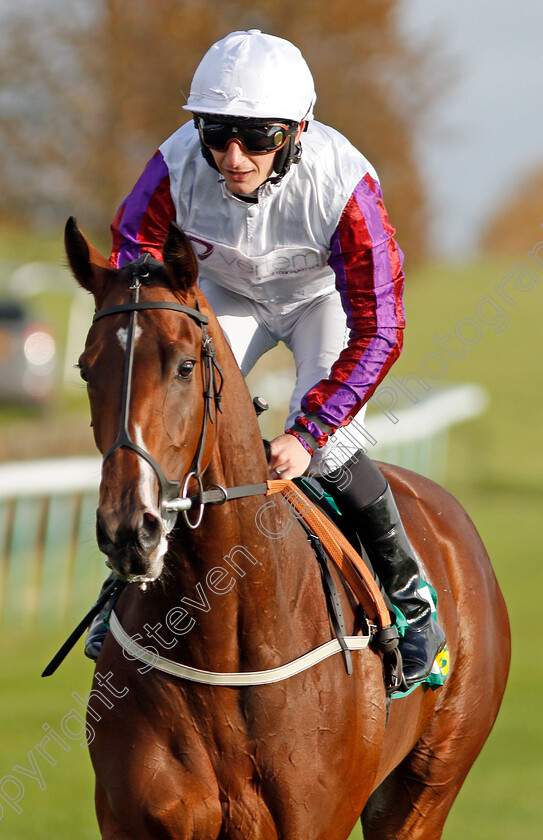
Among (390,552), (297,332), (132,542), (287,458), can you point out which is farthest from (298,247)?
(132,542)

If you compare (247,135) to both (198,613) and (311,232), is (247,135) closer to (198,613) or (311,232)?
(311,232)

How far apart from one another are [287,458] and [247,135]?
85 centimetres

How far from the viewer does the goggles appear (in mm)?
2910

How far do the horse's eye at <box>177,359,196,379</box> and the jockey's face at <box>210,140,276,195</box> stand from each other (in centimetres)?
69

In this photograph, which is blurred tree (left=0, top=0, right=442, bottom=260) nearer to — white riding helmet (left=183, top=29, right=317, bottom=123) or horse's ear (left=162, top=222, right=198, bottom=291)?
white riding helmet (left=183, top=29, right=317, bottom=123)

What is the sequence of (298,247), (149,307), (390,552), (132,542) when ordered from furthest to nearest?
(390,552) → (298,247) → (149,307) → (132,542)

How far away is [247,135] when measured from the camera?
292 centimetres

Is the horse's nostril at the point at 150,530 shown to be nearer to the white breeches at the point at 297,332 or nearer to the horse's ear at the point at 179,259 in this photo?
the horse's ear at the point at 179,259

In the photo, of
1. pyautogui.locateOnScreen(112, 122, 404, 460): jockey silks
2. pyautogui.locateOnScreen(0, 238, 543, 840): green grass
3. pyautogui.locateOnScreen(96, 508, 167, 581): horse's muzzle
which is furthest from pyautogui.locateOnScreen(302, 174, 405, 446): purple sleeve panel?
pyautogui.locateOnScreen(0, 238, 543, 840): green grass

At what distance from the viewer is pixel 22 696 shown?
277 inches

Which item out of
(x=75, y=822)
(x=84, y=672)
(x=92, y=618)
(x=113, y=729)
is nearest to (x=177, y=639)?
(x=113, y=729)

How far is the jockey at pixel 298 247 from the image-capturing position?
293cm

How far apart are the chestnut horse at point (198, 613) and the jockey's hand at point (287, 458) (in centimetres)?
7

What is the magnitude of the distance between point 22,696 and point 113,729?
445 cm
